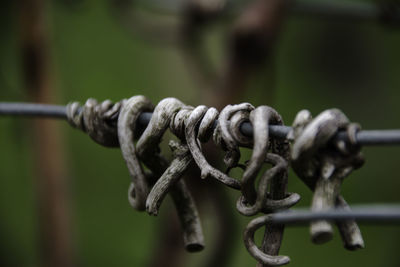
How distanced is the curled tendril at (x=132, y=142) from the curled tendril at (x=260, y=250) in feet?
0.39

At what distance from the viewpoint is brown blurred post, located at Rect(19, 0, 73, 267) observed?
1.41 m

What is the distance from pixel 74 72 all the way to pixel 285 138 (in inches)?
85.3

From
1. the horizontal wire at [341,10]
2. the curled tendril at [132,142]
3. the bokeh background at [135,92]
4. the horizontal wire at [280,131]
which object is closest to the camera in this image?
the horizontal wire at [280,131]

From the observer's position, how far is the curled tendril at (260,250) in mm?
423

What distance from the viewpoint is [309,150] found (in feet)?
1.28

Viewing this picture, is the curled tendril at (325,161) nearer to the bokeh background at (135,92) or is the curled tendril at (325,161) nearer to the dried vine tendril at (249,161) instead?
the dried vine tendril at (249,161)

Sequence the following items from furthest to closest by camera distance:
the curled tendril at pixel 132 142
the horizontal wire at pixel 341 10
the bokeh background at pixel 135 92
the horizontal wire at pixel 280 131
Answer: the bokeh background at pixel 135 92 → the horizontal wire at pixel 341 10 → the curled tendril at pixel 132 142 → the horizontal wire at pixel 280 131

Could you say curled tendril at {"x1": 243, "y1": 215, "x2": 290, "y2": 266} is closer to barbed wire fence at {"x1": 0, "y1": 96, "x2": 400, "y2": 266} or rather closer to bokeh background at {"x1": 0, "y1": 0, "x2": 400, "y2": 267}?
barbed wire fence at {"x1": 0, "y1": 96, "x2": 400, "y2": 266}

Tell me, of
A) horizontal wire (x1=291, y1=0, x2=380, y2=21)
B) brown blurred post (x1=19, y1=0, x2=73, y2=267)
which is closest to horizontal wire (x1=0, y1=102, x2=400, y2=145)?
brown blurred post (x1=19, y1=0, x2=73, y2=267)

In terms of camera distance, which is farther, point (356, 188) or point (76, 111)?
point (356, 188)

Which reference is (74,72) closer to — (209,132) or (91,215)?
(91,215)

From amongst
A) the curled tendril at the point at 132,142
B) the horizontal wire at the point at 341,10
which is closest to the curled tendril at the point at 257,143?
the curled tendril at the point at 132,142

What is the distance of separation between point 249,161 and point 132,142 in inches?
5.5

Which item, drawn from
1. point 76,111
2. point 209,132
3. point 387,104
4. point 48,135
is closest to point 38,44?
point 48,135
